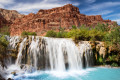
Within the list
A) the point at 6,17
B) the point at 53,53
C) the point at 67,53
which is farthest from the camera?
the point at 6,17

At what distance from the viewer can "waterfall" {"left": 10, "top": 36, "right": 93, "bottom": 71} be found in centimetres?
1370

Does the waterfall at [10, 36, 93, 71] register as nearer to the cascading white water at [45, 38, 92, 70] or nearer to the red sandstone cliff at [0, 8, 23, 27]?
the cascading white water at [45, 38, 92, 70]

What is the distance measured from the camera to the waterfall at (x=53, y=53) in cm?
1370

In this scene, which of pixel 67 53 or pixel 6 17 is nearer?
pixel 67 53

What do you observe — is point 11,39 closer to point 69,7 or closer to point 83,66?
point 83,66

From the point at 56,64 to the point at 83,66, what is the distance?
468 centimetres

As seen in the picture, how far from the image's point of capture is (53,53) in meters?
15.1

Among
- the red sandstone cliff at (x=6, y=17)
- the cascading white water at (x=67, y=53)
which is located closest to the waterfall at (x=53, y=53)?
the cascading white water at (x=67, y=53)

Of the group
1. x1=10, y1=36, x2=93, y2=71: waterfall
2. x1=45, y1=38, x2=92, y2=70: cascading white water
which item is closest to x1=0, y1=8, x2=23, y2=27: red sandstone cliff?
x1=10, y1=36, x2=93, y2=71: waterfall

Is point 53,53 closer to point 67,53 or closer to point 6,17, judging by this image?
point 67,53

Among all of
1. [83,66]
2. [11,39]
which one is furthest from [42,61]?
[83,66]

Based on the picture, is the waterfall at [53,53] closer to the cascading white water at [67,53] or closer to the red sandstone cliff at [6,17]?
the cascading white water at [67,53]

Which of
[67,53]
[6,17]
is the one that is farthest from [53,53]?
[6,17]

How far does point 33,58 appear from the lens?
13.7 meters
